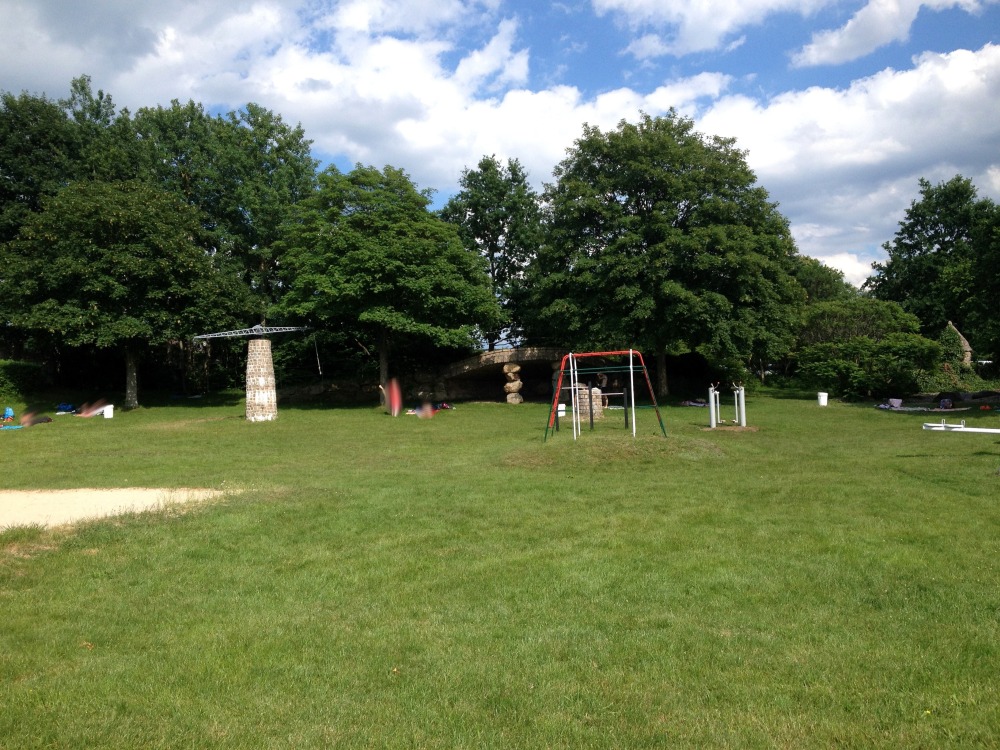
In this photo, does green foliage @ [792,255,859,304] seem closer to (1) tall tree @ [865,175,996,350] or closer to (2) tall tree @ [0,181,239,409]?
(1) tall tree @ [865,175,996,350]

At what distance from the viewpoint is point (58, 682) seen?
442 centimetres

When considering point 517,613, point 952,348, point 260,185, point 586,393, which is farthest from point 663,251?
point 517,613

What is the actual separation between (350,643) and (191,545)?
3264mm

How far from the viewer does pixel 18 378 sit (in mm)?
28984

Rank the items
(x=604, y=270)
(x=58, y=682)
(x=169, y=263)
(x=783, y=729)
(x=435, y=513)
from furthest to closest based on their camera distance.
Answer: (x=604, y=270), (x=169, y=263), (x=435, y=513), (x=58, y=682), (x=783, y=729)

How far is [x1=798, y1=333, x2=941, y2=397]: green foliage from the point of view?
27953mm

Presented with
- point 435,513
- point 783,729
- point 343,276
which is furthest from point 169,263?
point 783,729

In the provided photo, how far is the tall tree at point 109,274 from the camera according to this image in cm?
2606

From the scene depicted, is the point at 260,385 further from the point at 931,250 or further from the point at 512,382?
the point at 931,250

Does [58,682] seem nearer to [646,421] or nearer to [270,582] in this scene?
[270,582]

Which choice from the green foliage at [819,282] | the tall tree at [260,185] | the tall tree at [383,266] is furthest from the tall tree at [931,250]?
the tall tree at [260,185]

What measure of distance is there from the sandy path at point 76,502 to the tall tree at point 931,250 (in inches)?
1619

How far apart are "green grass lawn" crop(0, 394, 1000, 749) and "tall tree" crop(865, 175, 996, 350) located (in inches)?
1425

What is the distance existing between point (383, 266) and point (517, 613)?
77.2 ft
